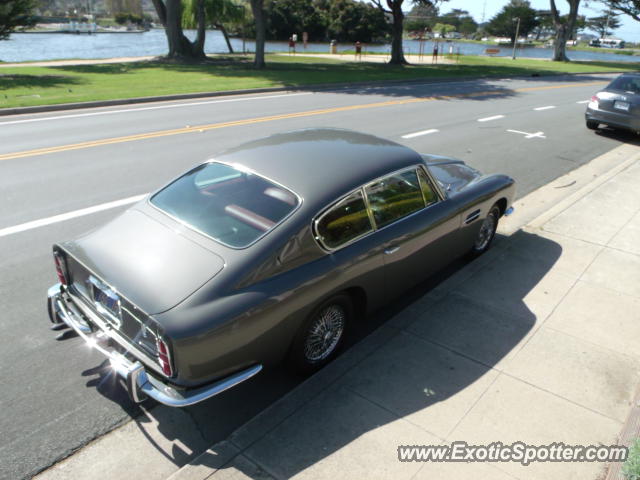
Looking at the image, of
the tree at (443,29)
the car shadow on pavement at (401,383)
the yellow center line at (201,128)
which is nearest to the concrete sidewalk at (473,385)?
the car shadow on pavement at (401,383)

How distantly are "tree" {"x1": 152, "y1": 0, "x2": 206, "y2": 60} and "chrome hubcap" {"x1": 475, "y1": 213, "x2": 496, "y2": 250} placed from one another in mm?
27890

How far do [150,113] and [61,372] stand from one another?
11940 mm

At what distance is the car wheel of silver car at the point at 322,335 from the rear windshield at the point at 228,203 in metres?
0.76

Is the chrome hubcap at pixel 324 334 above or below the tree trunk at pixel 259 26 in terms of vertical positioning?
below

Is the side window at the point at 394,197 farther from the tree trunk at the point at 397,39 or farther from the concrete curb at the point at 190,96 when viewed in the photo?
the tree trunk at the point at 397,39

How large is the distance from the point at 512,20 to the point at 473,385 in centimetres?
12584

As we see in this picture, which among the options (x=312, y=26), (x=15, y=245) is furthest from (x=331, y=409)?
(x=312, y=26)

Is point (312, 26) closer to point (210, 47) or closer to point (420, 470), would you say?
point (210, 47)

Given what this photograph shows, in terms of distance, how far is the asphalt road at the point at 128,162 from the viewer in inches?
A: 145

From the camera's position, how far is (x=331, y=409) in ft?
11.9

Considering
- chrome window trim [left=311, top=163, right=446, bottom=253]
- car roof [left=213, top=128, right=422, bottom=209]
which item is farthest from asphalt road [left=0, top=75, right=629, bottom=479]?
car roof [left=213, top=128, right=422, bottom=209]

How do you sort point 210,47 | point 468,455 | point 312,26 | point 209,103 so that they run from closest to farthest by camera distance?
point 468,455 < point 209,103 < point 210,47 < point 312,26

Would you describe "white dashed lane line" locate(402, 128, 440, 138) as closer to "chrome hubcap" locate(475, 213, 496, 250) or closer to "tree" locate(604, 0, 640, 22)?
"chrome hubcap" locate(475, 213, 496, 250)

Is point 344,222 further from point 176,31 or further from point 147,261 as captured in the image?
point 176,31
